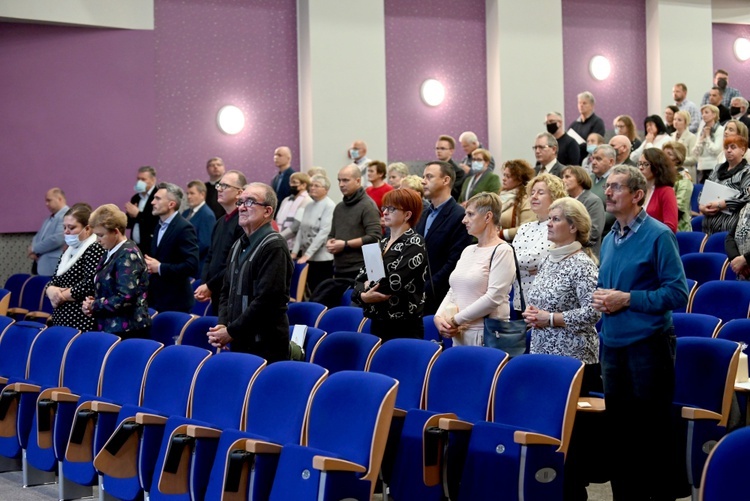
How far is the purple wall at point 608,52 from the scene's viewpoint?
12.2 metres

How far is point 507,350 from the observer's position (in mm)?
4566

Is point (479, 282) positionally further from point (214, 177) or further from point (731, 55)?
point (731, 55)

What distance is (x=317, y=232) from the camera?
7.89m

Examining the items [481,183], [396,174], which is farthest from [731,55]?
[481,183]

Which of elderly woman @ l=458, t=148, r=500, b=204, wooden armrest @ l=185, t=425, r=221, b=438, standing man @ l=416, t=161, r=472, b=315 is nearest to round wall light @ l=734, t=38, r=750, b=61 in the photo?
elderly woman @ l=458, t=148, r=500, b=204

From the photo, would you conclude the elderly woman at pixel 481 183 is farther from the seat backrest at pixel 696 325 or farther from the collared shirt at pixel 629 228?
the collared shirt at pixel 629 228

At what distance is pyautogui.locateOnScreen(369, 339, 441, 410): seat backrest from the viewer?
428cm

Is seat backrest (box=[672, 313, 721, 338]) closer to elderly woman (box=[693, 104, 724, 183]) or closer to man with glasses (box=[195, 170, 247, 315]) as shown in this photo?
man with glasses (box=[195, 170, 247, 315])

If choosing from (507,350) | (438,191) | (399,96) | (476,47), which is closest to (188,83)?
(399,96)

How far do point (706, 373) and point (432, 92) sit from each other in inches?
304

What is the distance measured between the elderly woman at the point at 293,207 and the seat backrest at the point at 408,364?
396cm

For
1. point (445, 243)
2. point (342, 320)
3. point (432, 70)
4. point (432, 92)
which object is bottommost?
point (342, 320)

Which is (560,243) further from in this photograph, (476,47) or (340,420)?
(476,47)

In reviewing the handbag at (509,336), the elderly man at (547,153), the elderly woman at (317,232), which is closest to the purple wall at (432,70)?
the elderly woman at (317,232)
